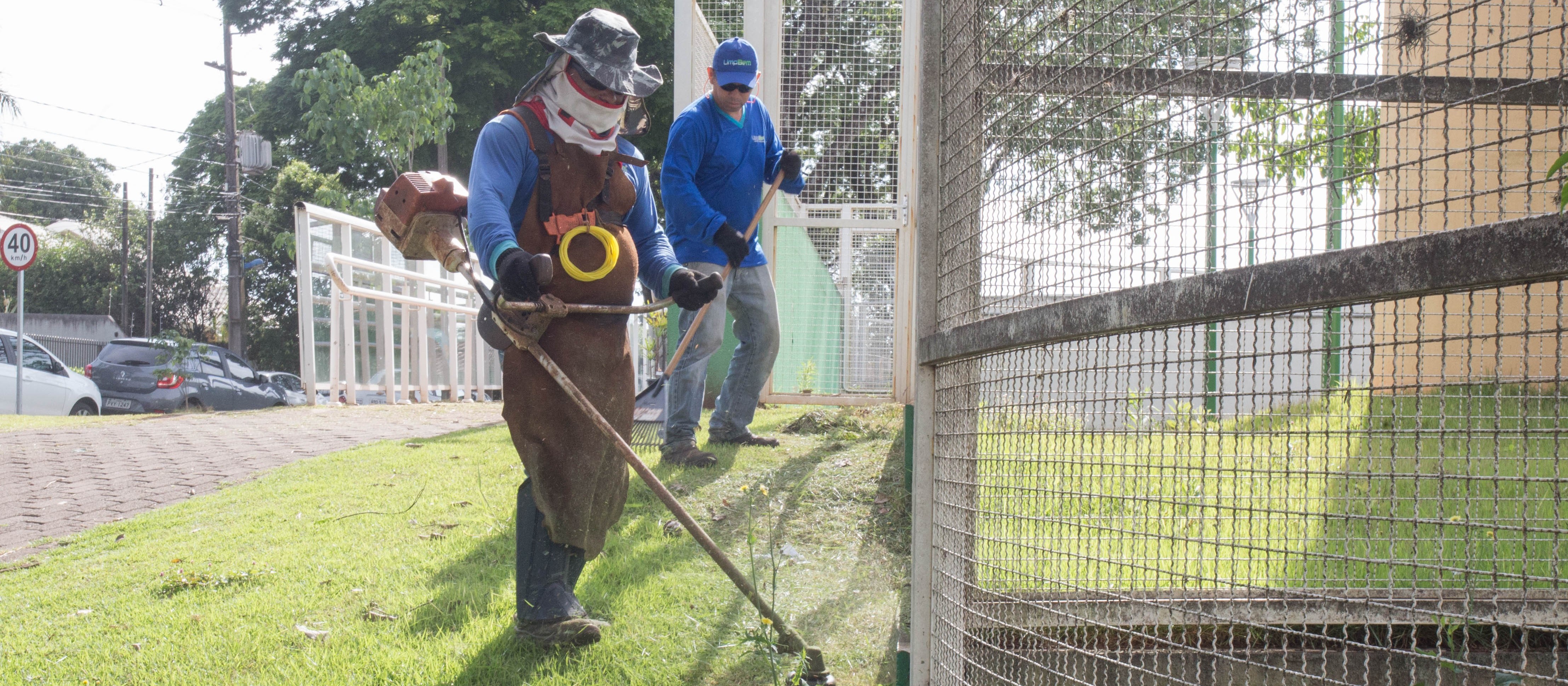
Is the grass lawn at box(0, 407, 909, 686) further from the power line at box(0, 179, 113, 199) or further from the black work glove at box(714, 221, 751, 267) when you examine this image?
the power line at box(0, 179, 113, 199)

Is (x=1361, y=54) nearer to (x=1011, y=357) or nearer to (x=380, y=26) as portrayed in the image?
(x=1011, y=357)

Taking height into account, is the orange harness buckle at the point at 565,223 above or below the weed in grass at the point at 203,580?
above

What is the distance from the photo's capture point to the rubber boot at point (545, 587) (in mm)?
3029

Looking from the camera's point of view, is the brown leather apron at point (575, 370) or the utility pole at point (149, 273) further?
the utility pole at point (149, 273)

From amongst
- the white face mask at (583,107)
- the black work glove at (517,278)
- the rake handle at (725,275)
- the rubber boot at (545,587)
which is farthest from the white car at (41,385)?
the black work glove at (517,278)

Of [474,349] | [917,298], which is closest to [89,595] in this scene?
[917,298]

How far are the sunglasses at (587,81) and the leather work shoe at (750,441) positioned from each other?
10.3ft

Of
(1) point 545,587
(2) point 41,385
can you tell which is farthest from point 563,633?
(2) point 41,385

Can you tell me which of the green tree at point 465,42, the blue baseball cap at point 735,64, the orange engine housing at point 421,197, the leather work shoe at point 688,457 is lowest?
the leather work shoe at point 688,457

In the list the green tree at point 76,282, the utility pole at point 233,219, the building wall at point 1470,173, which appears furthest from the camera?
the green tree at point 76,282

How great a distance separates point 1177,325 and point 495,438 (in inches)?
253

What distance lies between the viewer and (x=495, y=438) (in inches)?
295

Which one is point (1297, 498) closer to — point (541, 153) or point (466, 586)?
point (541, 153)

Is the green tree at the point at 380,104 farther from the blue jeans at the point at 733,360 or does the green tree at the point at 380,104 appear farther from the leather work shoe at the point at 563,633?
the leather work shoe at the point at 563,633
